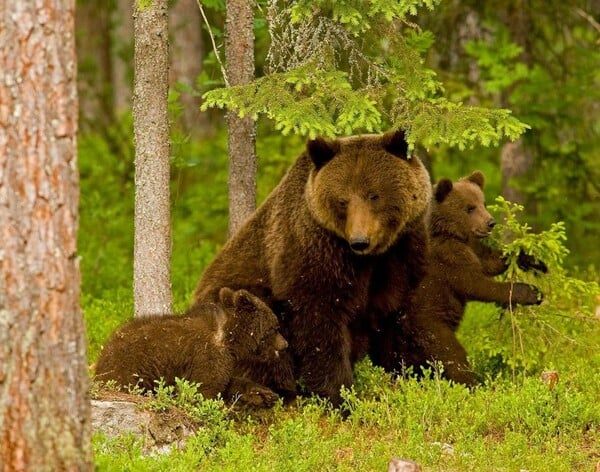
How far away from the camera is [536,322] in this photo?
361 inches

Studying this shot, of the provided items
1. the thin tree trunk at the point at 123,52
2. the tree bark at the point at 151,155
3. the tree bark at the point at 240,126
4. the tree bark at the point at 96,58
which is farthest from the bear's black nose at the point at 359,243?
the tree bark at the point at 96,58

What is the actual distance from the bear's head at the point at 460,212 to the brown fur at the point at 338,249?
717 millimetres

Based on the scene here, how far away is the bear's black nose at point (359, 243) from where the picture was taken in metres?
7.75

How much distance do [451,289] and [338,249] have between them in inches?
56.1

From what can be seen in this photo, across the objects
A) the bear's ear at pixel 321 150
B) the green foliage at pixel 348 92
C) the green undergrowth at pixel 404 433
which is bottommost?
the green undergrowth at pixel 404 433

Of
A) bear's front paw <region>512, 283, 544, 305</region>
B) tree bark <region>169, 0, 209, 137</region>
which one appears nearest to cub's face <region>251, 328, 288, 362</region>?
bear's front paw <region>512, 283, 544, 305</region>

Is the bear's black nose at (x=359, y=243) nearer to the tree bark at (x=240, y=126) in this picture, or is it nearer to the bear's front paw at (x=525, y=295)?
the bear's front paw at (x=525, y=295)

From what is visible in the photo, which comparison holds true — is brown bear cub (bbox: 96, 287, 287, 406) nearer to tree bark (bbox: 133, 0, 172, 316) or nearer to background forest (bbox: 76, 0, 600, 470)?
background forest (bbox: 76, 0, 600, 470)

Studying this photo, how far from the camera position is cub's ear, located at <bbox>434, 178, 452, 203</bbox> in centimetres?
922

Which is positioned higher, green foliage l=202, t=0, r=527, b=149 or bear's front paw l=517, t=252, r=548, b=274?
green foliage l=202, t=0, r=527, b=149

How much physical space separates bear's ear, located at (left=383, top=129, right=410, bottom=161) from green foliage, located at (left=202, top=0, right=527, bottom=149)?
13cm

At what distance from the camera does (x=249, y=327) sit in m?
7.80

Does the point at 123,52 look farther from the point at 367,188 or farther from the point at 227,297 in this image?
the point at 227,297

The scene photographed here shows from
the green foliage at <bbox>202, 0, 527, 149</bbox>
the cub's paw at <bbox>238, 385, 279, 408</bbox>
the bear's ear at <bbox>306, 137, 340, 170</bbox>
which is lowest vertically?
the cub's paw at <bbox>238, 385, 279, 408</bbox>
